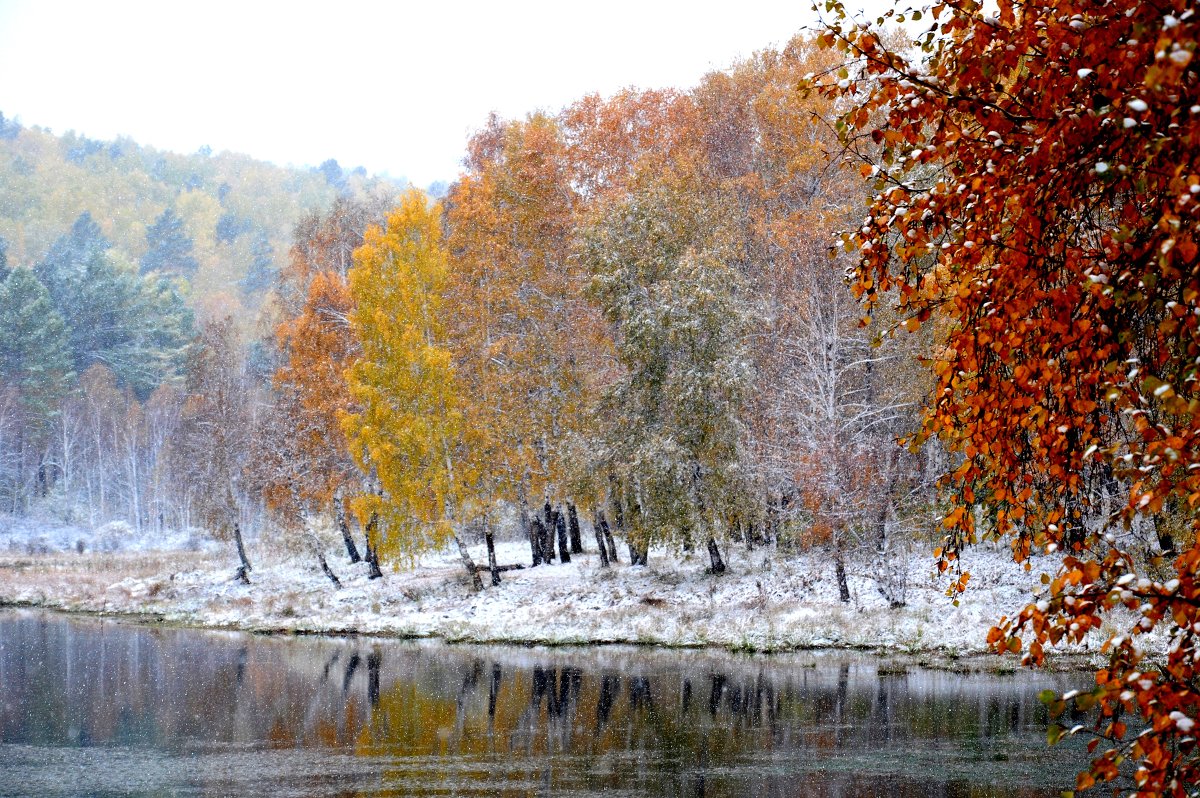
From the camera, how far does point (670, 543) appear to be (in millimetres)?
25797

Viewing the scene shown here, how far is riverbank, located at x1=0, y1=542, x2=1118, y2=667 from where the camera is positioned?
22938mm

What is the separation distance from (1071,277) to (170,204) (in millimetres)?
144870

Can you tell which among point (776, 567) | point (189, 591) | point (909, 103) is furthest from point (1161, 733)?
point (189, 591)

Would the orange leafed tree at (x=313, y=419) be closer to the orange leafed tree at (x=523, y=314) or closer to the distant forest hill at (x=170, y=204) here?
the orange leafed tree at (x=523, y=314)

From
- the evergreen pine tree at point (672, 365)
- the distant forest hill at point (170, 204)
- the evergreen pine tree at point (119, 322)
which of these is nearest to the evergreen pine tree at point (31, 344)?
the evergreen pine tree at point (119, 322)

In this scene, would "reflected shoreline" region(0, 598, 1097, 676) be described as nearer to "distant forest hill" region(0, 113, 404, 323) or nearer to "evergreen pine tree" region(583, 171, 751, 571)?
"evergreen pine tree" region(583, 171, 751, 571)

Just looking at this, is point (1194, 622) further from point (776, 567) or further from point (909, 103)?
point (776, 567)

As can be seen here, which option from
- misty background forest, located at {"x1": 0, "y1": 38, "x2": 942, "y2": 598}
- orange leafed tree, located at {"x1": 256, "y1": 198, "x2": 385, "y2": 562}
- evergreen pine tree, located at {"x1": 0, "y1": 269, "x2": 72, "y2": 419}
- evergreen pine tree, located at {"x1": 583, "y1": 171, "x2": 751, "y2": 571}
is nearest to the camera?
evergreen pine tree, located at {"x1": 583, "y1": 171, "x2": 751, "y2": 571}

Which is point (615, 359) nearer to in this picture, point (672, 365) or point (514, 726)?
point (672, 365)

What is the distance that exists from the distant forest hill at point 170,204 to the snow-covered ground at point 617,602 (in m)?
59.5

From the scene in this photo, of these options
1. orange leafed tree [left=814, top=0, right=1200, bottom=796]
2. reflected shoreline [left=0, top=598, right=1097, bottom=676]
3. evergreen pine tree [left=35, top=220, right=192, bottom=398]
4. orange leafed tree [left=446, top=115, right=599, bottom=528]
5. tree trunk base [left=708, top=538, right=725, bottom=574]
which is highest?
evergreen pine tree [left=35, top=220, right=192, bottom=398]

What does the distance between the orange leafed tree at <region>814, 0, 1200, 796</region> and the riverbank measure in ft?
55.8

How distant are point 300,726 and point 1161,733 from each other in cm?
1491

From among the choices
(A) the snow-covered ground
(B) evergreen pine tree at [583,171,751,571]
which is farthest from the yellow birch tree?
(B) evergreen pine tree at [583,171,751,571]
